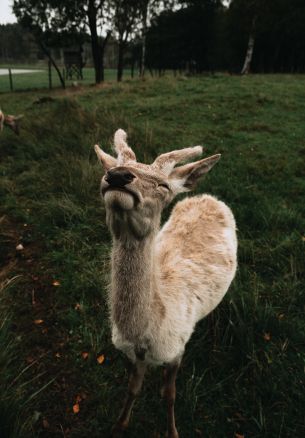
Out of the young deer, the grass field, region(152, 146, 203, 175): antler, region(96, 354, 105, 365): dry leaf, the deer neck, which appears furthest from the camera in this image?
region(96, 354, 105, 365): dry leaf

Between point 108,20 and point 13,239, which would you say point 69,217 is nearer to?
point 13,239

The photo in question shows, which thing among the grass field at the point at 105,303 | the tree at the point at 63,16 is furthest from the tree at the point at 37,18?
the grass field at the point at 105,303

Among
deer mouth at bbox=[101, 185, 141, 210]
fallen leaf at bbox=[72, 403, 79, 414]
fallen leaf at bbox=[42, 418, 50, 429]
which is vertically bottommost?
fallen leaf at bbox=[42, 418, 50, 429]

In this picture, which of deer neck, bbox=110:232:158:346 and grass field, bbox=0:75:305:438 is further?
grass field, bbox=0:75:305:438

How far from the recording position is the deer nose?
1422 mm

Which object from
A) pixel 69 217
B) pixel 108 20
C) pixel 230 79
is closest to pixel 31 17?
pixel 108 20

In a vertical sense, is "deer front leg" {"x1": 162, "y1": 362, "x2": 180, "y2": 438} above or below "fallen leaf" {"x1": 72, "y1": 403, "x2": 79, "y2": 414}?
above

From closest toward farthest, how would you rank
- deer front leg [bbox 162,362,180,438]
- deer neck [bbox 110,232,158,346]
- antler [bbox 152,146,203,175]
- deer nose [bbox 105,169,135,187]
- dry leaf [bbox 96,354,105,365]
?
deer nose [bbox 105,169,135,187] < deer neck [bbox 110,232,158,346] < antler [bbox 152,146,203,175] < deer front leg [bbox 162,362,180,438] < dry leaf [bbox 96,354,105,365]

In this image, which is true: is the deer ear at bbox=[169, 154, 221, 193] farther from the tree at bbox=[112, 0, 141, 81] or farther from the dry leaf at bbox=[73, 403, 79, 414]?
the tree at bbox=[112, 0, 141, 81]

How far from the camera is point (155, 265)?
2191 millimetres

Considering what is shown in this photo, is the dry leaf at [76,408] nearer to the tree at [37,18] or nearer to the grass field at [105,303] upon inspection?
the grass field at [105,303]

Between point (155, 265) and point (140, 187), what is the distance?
777 millimetres

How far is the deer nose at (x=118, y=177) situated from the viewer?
142 centimetres

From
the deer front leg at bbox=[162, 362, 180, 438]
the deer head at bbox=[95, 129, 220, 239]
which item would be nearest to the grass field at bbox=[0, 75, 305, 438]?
the deer front leg at bbox=[162, 362, 180, 438]
